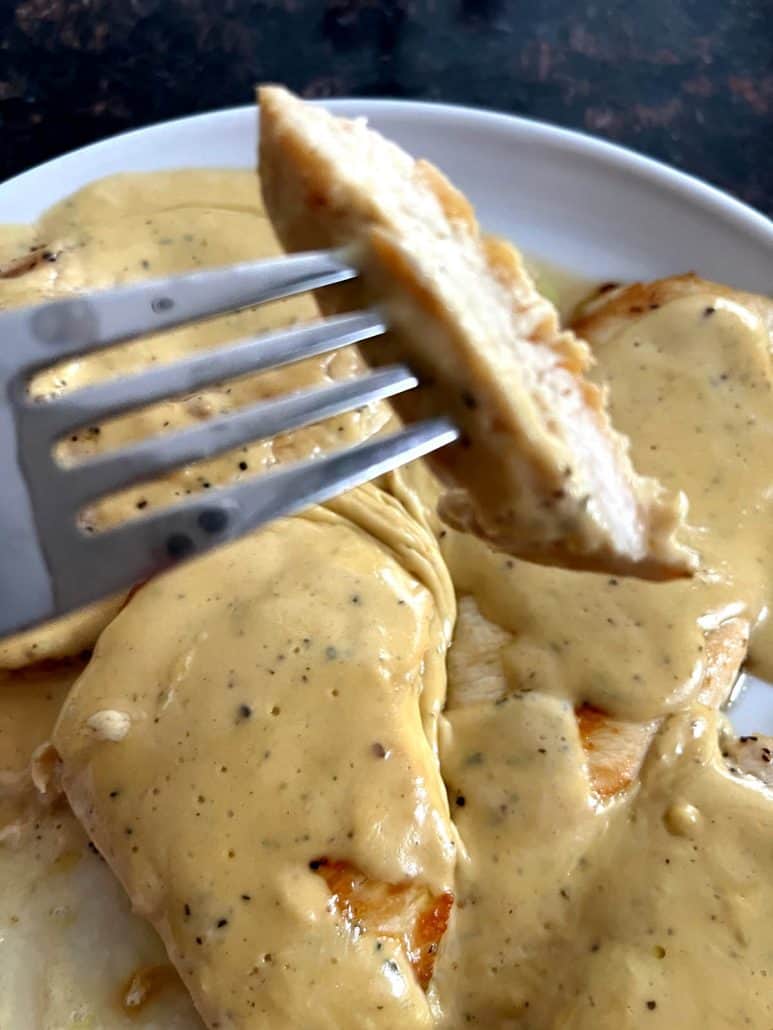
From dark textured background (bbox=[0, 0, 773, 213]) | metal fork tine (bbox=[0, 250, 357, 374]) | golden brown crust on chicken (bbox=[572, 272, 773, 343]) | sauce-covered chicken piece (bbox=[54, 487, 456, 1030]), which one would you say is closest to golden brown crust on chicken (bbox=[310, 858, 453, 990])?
sauce-covered chicken piece (bbox=[54, 487, 456, 1030])

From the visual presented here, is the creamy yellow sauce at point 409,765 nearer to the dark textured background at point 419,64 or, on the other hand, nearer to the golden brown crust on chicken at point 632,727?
the golden brown crust on chicken at point 632,727

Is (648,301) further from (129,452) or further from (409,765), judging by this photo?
(129,452)

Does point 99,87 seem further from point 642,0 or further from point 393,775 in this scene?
point 393,775

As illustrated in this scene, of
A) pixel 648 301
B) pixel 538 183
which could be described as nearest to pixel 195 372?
pixel 648 301

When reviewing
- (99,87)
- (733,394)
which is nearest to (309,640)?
(733,394)

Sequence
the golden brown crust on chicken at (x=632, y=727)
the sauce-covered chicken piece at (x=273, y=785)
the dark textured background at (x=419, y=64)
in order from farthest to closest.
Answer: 1. the dark textured background at (x=419, y=64)
2. the golden brown crust on chicken at (x=632, y=727)
3. the sauce-covered chicken piece at (x=273, y=785)

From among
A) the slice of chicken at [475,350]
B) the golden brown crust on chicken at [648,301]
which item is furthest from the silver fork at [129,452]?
the golden brown crust on chicken at [648,301]

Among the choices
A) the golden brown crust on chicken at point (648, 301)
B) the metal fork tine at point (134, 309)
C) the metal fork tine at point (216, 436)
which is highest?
the metal fork tine at point (134, 309)
